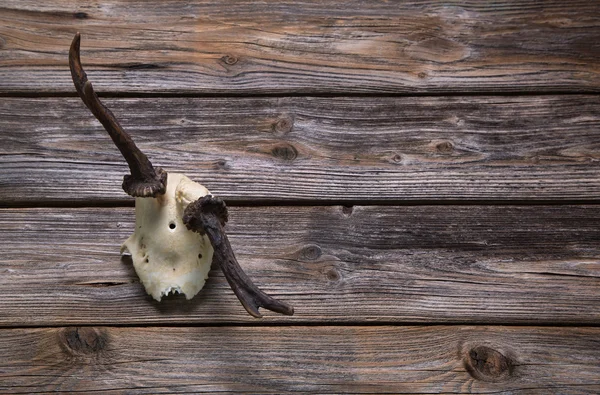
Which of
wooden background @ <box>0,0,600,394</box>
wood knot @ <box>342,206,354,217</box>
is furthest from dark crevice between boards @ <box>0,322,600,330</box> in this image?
wood knot @ <box>342,206,354,217</box>

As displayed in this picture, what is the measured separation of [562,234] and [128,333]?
2.17 feet

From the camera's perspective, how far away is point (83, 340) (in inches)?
34.2

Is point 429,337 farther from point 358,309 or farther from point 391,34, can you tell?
point 391,34

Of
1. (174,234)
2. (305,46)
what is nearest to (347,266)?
(174,234)

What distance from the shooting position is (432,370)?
87 centimetres

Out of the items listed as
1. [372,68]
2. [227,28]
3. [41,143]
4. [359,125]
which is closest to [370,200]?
[359,125]

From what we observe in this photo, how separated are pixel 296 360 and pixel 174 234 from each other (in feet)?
0.81

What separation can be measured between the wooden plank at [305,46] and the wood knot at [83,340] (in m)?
0.38

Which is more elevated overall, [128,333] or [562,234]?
[562,234]

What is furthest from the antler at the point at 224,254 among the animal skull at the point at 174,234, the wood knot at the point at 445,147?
the wood knot at the point at 445,147

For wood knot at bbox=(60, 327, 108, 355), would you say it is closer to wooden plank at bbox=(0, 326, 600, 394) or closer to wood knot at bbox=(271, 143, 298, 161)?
wooden plank at bbox=(0, 326, 600, 394)

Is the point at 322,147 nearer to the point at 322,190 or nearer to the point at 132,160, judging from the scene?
the point at 322,190

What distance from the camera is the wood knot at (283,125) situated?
974mm

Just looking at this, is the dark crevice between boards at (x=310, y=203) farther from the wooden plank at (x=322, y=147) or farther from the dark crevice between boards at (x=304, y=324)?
the dark crevice between boards at (x=304, y=324)
